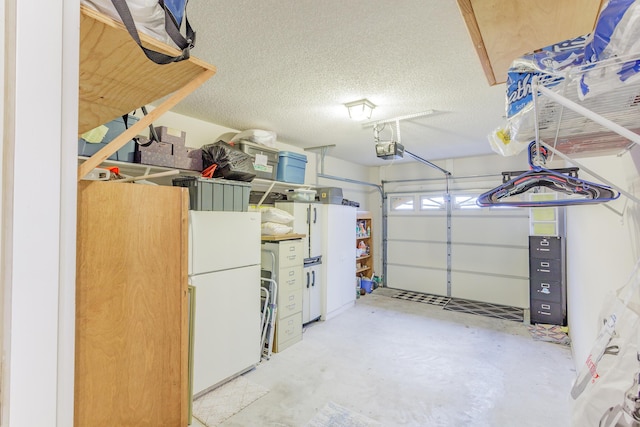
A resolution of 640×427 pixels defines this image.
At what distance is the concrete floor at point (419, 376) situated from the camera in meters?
2.19

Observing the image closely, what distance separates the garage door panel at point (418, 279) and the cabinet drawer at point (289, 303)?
3.20 metres

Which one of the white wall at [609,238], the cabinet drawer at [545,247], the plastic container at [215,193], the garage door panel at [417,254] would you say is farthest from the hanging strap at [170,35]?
the garage door panel at [417,254]

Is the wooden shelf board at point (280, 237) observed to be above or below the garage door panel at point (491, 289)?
above

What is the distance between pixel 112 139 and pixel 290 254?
6.65 feet

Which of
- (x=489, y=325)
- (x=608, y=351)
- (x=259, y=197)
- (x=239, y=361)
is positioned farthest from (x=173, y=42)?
(x=489, y=325)

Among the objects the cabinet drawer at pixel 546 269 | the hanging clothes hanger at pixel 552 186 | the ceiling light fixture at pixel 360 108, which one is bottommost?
the cabinet drawer at pixel 546 269

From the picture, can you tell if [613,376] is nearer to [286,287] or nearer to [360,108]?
[360,108]

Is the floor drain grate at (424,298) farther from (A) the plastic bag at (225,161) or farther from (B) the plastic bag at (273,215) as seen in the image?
(A) the plastic bag at (225,161)

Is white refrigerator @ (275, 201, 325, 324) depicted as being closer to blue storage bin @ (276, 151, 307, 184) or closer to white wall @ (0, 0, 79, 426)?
blue storage bin @ (276, 151, 307, 184)

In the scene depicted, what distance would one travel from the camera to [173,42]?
0.73m

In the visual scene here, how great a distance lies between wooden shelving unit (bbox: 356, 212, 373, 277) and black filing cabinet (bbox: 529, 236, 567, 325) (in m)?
2.80

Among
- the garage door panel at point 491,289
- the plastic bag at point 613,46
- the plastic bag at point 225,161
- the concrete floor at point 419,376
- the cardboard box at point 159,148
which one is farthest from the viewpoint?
the garage door panel at point 491,289

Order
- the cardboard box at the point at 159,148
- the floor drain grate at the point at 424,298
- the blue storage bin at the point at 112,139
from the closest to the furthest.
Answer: the blue storage bin at the point at 112,139 < the cardboard box at the point at 159,148 < the floor drain grate at the point at 424,298

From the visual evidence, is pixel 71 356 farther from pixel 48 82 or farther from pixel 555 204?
pixel 555 204
